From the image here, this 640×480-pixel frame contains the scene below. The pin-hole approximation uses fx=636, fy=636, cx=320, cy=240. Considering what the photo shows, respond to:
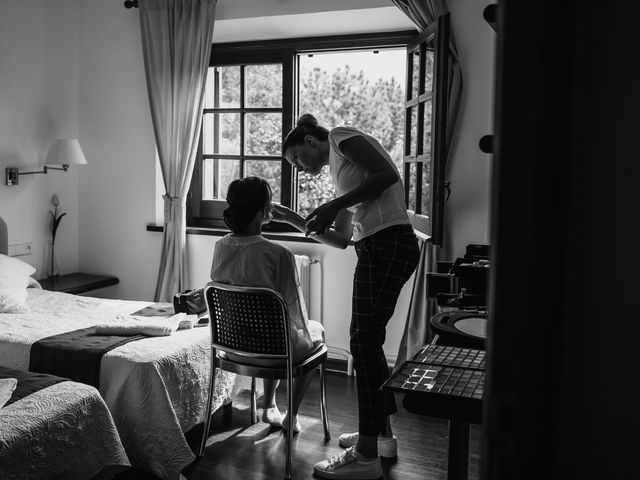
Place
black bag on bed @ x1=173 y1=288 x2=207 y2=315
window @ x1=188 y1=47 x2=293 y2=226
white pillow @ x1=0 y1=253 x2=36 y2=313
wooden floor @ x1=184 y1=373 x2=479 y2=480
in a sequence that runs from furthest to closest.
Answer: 1. window @ x1=188 y1=47 x2=293 y2=226
2. white pillow @ x1=0 y1=253 x2=36 y2=313
3. black bag on bed @ x1=173 y1=288 x2=207 y2=315
4. wooden floor @ x1=184 y1=373 x2=479 y2=480

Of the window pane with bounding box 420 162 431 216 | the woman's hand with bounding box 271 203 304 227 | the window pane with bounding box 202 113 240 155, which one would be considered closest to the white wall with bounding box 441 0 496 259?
the window pane with bounding box 420 162 431 216

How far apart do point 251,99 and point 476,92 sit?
5.50 feet

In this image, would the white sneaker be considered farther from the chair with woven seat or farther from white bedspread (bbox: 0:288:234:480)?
white bedspread (bbox: 0:288:234:480)

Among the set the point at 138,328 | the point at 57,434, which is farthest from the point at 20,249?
the point at 57,434

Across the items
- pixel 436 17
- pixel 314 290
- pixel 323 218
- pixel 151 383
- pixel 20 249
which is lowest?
pixel 151 383

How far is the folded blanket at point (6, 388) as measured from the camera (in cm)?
183

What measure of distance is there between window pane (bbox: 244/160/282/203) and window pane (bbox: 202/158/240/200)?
4.0 inches

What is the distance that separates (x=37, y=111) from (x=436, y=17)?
2758mm

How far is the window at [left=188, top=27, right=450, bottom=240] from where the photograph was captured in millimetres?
4387

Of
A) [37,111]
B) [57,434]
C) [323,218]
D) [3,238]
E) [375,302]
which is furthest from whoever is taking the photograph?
[37,111]

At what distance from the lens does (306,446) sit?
296 cm

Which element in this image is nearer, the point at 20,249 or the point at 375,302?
the point at 375,302

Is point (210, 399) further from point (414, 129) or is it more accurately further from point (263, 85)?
point (263, 85)

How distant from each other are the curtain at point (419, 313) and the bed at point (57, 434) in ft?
6.77
